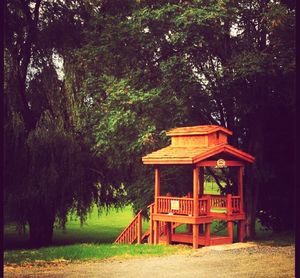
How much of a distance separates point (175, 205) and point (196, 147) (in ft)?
7.54

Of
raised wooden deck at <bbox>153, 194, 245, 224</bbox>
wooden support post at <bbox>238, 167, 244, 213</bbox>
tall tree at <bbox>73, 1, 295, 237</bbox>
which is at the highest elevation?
tall tree at <bbox>73, 1, 295, 237</bbox>

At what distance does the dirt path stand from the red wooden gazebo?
7.98 feet

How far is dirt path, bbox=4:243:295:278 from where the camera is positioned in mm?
11953

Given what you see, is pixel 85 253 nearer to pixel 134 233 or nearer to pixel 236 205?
pixel 134 233

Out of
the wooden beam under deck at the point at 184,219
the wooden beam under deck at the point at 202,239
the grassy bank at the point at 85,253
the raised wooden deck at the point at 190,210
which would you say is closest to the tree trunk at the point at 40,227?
the raised wooden deck at the point at 190,210

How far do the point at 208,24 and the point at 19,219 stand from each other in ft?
37.3

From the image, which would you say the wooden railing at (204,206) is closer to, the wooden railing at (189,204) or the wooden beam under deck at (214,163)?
the wooden railing at (189,204)

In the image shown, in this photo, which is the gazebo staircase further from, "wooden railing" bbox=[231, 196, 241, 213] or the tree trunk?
the tree trunk

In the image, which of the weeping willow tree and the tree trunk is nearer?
the weeping willow tree

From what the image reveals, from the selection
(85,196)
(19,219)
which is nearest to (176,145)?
(85,196)

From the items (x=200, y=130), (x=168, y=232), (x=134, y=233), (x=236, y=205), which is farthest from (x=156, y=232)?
(x=200, y=130)

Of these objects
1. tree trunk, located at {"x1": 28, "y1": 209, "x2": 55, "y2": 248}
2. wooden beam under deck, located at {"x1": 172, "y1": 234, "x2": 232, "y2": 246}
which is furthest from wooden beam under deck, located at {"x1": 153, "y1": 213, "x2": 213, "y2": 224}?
tree trunk, located at {"x1": 28, "y1": 209, "x2": 55, "y2": 248}

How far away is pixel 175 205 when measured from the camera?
62.3ft

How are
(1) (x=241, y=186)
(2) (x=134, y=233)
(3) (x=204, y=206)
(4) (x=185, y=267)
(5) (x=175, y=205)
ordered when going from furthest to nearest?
1. (2) (x=134, y=233)
2. (1) (x=241, y=186)
3. (5) (x=175, y=205)
4. (3) (x=204, y=206)
5. (4) (x=185, y=267)
